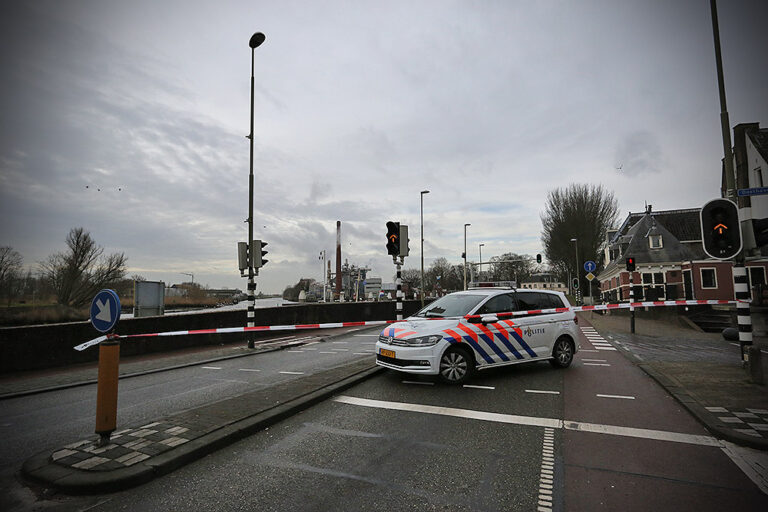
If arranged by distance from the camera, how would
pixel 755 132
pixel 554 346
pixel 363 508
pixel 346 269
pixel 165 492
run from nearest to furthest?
pixel 363 508
pixel 165 492
pixel 554 346
pixel 755 132
pixel 346 269

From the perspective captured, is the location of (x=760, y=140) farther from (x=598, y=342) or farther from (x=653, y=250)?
(x=598, y=342)

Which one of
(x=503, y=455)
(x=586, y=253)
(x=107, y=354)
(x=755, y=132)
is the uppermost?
(x=755, y=132)

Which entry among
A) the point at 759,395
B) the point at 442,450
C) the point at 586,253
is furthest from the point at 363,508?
the point at 586,253

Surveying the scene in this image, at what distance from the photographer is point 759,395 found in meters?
6.06

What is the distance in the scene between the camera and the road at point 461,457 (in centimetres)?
324

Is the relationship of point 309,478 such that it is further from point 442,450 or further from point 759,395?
point 759,395

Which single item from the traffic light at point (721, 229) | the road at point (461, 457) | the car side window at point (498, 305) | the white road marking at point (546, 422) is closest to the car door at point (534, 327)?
the car side window at point (498, 305)

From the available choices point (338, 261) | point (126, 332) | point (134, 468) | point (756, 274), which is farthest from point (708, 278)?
point (338, 261)

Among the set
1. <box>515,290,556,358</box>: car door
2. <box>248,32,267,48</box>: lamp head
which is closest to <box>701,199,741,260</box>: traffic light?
<box>515,290,556,358</box>: car door

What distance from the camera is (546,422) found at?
202 inches

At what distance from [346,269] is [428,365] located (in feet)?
287

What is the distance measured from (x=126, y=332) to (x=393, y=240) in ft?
27.2

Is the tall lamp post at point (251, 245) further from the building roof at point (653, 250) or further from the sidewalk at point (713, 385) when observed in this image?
the building roof at point (653, 250)

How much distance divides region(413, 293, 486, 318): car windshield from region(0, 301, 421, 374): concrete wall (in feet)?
29.1
